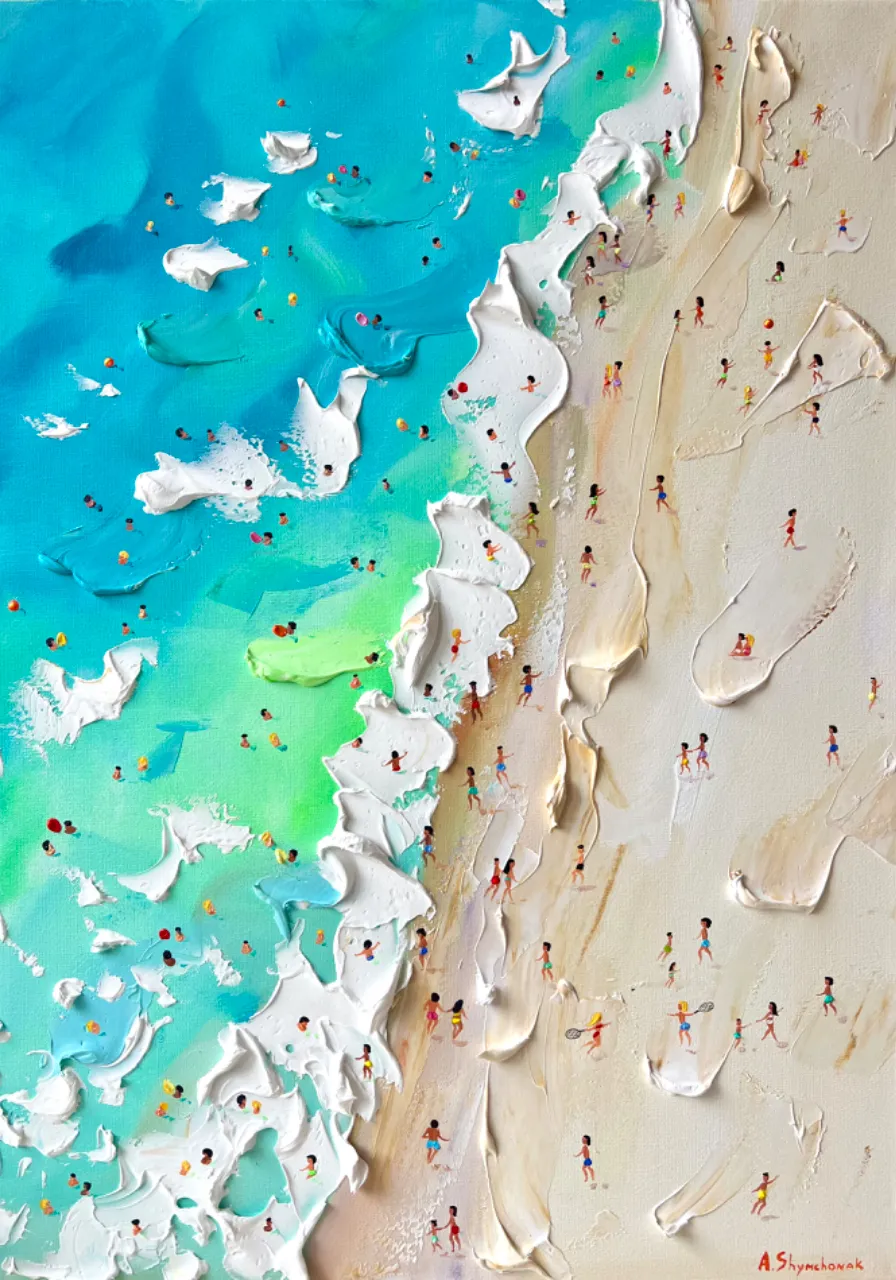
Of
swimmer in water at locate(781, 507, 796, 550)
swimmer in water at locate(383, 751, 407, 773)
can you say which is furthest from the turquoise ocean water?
swimmer in water at locate(781, 507, 796, 550)

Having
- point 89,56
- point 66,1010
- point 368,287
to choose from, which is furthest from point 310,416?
point 66,1010

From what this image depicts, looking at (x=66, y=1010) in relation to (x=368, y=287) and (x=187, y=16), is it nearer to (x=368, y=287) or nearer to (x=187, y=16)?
(x=368, y=287)

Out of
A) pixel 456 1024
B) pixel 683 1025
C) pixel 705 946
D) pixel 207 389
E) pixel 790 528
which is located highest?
pixel 790 528

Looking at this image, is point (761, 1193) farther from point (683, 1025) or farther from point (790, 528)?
point (790, 528)

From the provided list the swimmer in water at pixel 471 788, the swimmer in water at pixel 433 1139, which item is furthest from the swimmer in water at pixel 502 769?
the swimmer in water at pixel 433 1139

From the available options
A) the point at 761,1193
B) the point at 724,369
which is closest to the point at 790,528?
the point at 724,369

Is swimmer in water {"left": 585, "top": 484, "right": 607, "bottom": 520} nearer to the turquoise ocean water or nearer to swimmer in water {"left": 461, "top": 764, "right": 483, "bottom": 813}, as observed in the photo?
the turquoise ocean water
